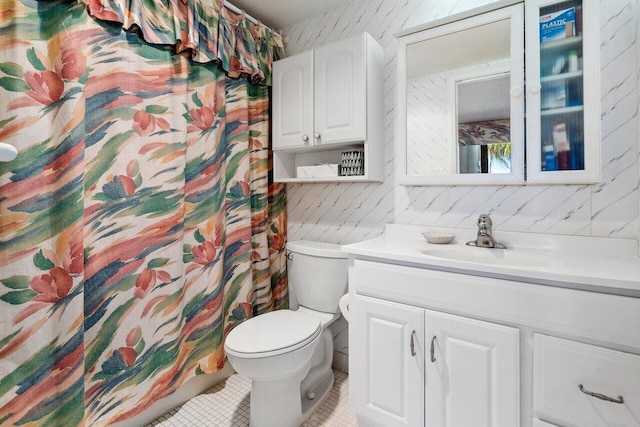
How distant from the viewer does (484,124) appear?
1.51m

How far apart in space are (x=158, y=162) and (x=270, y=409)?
4.14ft

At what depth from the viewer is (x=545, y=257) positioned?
1.31 m

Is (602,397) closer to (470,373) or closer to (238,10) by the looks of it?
(470,373)

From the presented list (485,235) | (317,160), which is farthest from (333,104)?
(485,235)

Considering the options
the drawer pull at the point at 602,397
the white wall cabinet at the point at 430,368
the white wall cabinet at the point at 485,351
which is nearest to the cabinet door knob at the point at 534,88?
the white wall cabinet at the point at 485,351

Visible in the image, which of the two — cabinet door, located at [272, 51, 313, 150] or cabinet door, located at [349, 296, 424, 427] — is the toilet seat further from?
cabinet door, located at [272, 51, 313, 150]

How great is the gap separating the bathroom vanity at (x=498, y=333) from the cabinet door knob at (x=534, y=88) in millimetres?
614

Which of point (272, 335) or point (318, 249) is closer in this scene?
point (272, 335)

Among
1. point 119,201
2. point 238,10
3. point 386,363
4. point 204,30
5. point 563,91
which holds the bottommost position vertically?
point 386,363

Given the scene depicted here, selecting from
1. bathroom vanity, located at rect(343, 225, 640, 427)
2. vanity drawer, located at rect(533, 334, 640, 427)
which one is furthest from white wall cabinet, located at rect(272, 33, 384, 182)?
vanity drawer, located at rect(533, 334, 640, 427)

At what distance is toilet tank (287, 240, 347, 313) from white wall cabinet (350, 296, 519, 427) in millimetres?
381

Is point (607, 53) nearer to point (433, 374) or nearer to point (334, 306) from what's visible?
point (433, 374)

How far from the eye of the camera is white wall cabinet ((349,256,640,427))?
0.94 m

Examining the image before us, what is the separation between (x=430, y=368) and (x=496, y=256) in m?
0.57
